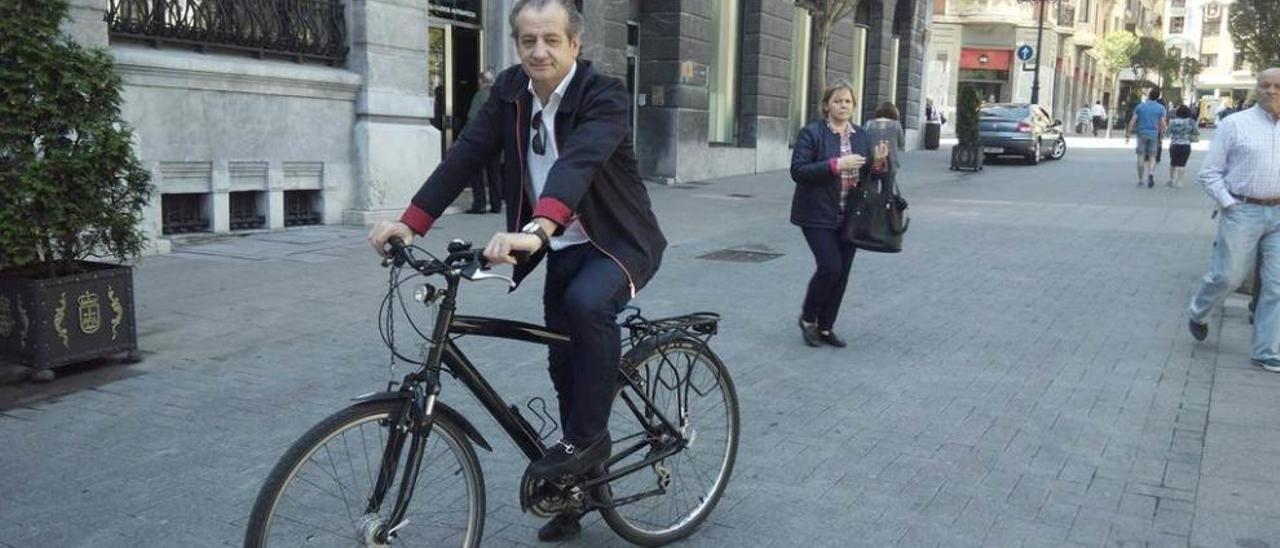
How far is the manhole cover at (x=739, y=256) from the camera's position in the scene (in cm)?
1019

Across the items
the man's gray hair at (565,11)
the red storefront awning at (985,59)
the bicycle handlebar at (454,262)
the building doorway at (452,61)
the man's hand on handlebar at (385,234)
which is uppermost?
the red storefront awning at (985,59)

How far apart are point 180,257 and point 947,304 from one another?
6495 millimetres

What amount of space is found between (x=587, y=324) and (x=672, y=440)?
2.81 ft

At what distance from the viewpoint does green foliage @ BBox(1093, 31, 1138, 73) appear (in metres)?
59.7

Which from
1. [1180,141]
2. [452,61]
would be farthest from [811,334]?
[1180,141]

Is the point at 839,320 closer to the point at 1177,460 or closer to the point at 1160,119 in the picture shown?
the point at 1177,460

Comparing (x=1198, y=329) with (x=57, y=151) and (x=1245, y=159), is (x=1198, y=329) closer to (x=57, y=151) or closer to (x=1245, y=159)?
(x=1245, y=159)

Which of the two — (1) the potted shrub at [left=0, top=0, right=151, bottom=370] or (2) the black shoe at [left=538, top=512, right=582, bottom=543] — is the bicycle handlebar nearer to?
(2) the black shoe at [left=538, top=512, right=582, bottom=543]

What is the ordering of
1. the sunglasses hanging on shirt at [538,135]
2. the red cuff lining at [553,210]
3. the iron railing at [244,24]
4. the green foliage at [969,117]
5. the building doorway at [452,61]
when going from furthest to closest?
the green foliage at [969,117] < the building doorway at [452,61] < the iron railing at [244,24] < the sunglasses hanging on shirt at [538,135] < the red cuff lining at [553,210]

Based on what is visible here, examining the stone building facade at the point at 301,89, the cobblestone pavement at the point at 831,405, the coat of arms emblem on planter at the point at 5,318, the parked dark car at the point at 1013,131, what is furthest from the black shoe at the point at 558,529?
the parked dark car at the point at 1013,131

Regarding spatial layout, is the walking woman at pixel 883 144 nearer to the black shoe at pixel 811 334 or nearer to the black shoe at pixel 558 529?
the black shoe at pixel 811 334

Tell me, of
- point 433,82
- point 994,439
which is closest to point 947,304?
point 994,439

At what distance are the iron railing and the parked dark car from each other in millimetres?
17561

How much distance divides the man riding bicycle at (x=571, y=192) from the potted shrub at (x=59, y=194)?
311 cm
